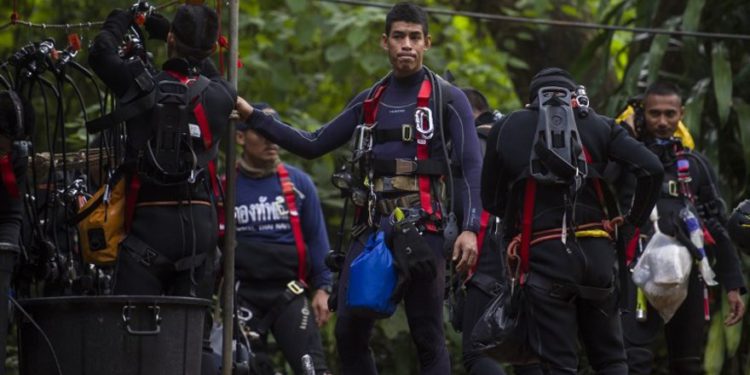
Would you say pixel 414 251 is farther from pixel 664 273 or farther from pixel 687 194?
pixel 687 194

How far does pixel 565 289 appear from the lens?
324 inches

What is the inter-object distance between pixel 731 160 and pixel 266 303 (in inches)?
208

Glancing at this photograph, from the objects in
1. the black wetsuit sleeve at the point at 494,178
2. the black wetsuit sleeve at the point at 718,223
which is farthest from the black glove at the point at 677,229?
the black wetsuit sleeve at the point at 494,178

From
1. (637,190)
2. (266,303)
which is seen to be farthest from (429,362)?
(266,303)

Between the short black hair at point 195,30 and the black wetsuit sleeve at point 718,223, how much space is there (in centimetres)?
388

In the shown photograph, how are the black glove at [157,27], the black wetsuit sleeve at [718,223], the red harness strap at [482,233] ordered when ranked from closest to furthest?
the black glove at [157,27] < the red harness strap at [482,233] < the black wetsuit sleeve at [718,223]

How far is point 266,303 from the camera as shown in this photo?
11078 millimetres

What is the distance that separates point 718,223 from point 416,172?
3.14 meters

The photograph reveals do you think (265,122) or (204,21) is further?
(265,122)

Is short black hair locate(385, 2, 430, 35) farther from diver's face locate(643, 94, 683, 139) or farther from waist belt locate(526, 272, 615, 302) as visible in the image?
diver's face locate(643, 94, 683, 139)

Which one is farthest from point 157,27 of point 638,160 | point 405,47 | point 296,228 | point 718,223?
point 718,223

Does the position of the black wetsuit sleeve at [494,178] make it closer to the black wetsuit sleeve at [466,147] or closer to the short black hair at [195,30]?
the black wetsuit sleeve at [466,147]

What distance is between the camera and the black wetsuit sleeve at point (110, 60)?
8.04 metres

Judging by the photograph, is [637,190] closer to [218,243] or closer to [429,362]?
→ [429,362]
